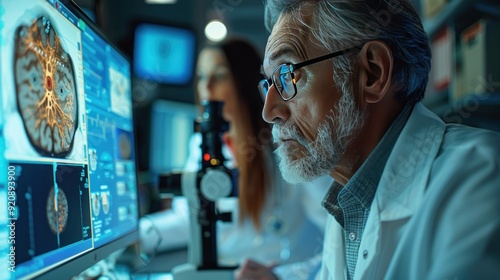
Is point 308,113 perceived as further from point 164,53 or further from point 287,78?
point 164,53

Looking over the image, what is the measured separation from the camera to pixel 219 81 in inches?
82.8

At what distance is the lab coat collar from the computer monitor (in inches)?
23.6

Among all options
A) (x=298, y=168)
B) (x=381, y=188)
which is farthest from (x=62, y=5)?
(x=381, y=188)

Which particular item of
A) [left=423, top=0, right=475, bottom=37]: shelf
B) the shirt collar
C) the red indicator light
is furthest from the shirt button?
[left=423, top=0, right=475, bottom=37]: shelf

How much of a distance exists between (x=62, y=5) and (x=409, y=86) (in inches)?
30.7

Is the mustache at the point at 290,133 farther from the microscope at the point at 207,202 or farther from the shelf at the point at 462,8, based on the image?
the shelf at the point at 462,8

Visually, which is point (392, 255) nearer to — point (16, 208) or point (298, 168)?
point (298, 168)

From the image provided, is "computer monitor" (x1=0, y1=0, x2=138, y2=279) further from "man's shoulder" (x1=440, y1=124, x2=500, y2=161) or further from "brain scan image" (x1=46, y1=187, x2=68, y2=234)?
"man's shoulder" (x1=440, y1=124, x2=500, y2=161)

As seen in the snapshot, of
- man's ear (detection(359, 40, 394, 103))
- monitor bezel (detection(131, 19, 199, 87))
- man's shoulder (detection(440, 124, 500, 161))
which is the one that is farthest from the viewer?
monitor bezel (detection(131, 19, 199, 87))

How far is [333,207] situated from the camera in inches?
46.8

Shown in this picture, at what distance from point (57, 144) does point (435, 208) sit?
683 mm

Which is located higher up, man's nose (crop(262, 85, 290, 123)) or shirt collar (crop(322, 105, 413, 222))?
man's nose (crop(262, 85, 290, 123))

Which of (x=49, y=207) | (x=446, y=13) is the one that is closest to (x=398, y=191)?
(x=49, y=207)

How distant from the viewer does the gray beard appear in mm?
1066
